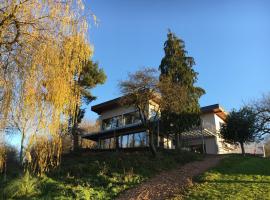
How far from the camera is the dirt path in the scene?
13.8 meters

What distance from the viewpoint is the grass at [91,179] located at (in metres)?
13.0

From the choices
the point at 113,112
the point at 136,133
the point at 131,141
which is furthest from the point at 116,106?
the point at 131,141

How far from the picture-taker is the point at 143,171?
18.0 meters

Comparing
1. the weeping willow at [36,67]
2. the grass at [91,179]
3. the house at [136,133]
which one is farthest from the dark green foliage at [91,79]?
the weeping willow at [36,67]

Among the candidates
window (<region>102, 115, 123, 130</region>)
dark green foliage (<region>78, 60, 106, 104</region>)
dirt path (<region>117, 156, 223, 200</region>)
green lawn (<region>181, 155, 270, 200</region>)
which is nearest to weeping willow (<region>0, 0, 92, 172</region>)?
dirt path (<region>117, 156, 223, 200</region>)

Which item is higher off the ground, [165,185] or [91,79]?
[91,79]

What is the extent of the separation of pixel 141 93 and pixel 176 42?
30.9 ft

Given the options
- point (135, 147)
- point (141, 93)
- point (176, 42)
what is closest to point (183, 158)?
point (141, 93)

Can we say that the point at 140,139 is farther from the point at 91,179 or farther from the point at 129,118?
the point at 91,179

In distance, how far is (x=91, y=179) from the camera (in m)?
15.5

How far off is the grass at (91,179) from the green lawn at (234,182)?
116 inches

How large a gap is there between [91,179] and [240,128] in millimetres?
16537

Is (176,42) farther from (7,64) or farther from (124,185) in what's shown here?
(7,64)

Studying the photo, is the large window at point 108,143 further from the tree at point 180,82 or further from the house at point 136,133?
the tree at point 180,82
